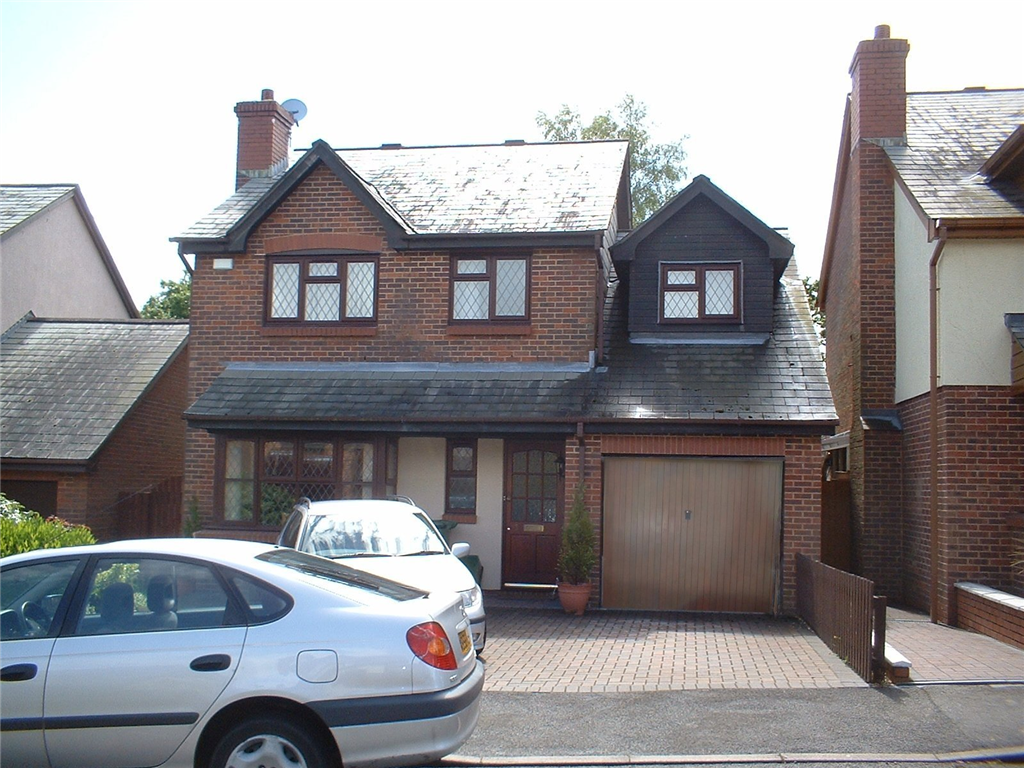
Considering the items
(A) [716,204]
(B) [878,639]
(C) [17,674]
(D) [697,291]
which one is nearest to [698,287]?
(D) [697,291]

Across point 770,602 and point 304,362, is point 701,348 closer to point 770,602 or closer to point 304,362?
point 770,602

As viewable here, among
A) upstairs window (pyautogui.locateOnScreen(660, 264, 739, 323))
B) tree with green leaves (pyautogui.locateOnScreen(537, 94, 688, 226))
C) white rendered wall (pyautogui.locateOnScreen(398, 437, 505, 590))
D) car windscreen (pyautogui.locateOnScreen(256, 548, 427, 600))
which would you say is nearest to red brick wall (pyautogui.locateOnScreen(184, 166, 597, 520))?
upstairs window (pyautogui.locateOnScreen(660, 264, 739, 323))

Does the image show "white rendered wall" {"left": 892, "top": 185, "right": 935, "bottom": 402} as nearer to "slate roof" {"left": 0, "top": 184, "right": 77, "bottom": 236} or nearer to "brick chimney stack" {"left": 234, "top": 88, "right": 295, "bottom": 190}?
"brick chimney stack" {"left": 234, "top": 88, "right": 295, "bottom": 190}

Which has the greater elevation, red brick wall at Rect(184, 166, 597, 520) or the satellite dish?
the satellite dish

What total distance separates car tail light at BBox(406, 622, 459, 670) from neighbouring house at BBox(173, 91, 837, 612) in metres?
7.97

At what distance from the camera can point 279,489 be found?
14.5 m

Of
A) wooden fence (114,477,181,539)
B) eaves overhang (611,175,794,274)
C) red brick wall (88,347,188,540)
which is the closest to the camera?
eaves overhang (611,175,794,274)

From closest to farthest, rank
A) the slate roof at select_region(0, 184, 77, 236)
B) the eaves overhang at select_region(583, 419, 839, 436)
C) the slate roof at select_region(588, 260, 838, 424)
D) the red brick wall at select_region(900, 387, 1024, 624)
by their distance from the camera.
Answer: the red brick wall at select_region(900, 387, 1024, 624) → the eaves overhang at select_region(583, 419, 839, 436) → the slate roof at select_region(588, 260, 838, 424) → the slate roof at select_region(0, 184, 77, 236)

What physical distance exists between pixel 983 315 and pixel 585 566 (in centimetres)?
Result: 578

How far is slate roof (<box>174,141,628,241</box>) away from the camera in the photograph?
15.0 meters

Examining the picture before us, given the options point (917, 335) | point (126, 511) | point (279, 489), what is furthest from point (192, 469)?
point (917, 335)

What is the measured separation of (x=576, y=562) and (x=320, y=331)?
5314mm

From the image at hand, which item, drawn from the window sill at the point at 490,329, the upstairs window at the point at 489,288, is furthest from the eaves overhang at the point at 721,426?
the upstairs window at the point at 489,288

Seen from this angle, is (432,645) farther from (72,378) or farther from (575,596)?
(72,378)
